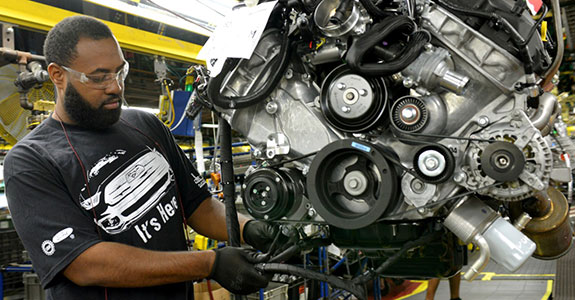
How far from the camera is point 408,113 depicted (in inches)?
52.2

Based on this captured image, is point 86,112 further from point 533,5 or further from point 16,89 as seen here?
point 16,89

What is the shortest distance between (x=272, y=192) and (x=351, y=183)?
276mm

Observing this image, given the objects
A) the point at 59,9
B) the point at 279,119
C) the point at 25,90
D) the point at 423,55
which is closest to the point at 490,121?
the point at 423,55

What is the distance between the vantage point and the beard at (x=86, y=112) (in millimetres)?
1533

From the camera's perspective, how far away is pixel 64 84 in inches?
60.7

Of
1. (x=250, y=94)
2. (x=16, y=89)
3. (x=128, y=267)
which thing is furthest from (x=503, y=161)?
(x=16, y=89)

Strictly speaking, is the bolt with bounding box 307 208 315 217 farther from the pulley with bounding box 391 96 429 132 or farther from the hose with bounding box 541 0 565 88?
the hose with bounding box 541 0 565 88

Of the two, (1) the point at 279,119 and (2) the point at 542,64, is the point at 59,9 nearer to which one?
(1) the point at 279,119

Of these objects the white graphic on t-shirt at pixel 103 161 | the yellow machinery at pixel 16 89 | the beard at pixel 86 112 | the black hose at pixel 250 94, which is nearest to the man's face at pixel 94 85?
the beard at pixel 86 112

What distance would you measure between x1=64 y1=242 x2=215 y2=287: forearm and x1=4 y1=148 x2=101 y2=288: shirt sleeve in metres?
0.04

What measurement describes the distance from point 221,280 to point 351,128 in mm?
662

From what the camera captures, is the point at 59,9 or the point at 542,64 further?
the point at 59,9

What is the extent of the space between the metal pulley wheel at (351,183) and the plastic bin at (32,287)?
3.17m

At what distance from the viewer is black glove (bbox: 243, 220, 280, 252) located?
1.63 metres
